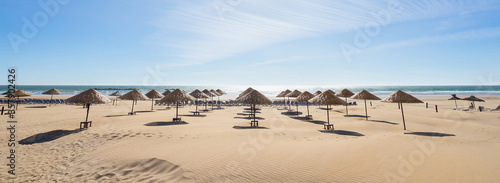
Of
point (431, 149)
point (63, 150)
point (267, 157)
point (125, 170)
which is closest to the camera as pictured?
point (125, 170)

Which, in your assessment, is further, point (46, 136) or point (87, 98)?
point (87, 98)

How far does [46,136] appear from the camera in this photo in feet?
33.5

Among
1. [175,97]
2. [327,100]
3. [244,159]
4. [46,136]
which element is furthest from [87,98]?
[327,100]

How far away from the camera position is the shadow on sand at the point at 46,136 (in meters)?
9.38

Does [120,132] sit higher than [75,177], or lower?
higher

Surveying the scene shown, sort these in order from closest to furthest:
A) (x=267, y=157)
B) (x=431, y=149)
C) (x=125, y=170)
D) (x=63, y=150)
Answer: (x=125, y=170) < (x=267, y=157) < (x=431, y=149) < (x=63, y=150)

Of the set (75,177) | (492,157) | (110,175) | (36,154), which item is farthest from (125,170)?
(492,157)

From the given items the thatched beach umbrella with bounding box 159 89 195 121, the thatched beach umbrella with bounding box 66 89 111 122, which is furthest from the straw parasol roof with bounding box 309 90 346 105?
the thatched beach umbrella with bounding box 66 89 111 122

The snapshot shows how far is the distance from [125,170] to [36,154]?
483 cm

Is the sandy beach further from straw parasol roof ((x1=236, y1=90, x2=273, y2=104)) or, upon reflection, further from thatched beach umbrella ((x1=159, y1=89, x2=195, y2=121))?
thatched beach umbrella ((x1=159, y1=89, x2=195, y2=121))

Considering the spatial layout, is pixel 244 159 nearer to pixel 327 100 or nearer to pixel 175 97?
pixel 327 100

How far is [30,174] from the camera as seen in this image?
6336 millimetres

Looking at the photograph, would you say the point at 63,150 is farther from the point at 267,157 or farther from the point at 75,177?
the point at 267,157

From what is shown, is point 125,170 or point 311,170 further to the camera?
point 125,170
